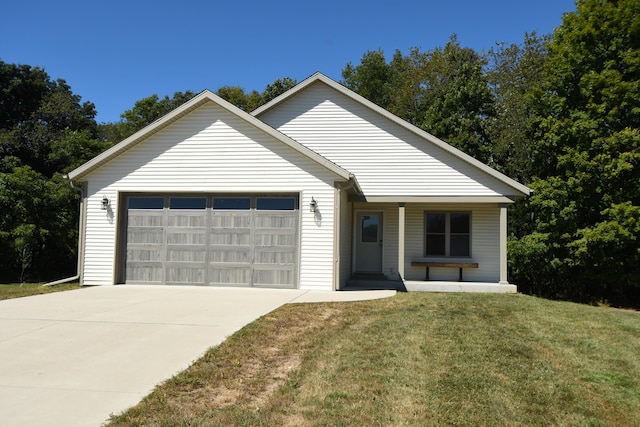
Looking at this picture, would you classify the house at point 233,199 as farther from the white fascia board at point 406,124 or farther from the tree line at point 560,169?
the tree line at point 560,169

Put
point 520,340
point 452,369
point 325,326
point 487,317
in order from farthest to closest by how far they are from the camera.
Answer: point 487,317, point 325,326, point 520,340, point 452,369

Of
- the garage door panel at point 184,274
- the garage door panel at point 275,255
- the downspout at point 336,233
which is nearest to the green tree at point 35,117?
the garage door panel at point 184,274

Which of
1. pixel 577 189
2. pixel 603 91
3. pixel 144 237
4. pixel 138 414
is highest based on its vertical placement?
pixel 603 91

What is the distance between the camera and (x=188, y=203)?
13422 mm

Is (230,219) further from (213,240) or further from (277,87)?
(277,87)

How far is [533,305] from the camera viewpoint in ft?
37.7

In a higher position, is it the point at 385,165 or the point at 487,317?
the point at 385,165

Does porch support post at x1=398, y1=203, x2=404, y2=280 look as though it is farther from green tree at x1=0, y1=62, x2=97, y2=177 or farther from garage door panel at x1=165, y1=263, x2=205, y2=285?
green tree at x1=0, y1=62, x2=97, y2=177

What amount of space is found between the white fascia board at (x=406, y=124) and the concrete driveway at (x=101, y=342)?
19.4 feet

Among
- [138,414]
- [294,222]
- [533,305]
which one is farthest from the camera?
[294,222]

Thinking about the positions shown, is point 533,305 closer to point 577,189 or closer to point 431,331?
point 431,331

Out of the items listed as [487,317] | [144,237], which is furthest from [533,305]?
[144,237]

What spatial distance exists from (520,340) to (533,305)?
14.9 ft

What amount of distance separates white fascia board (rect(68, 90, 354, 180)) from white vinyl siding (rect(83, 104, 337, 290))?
166 millimetres
